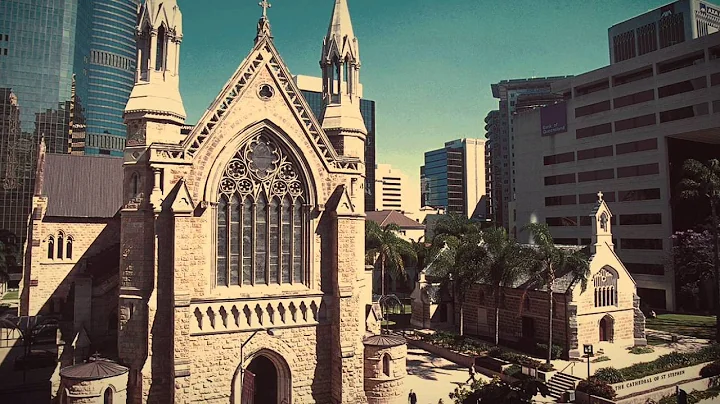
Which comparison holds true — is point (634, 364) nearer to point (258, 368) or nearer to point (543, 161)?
point (258, 368)

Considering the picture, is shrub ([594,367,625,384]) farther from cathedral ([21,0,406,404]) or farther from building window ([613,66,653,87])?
building window ([613,66,653,87])

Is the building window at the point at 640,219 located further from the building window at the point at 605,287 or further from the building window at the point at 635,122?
the building window at the point at 605,287

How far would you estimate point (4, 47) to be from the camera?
92125 mm

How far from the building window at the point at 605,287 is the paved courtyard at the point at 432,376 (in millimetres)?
11298

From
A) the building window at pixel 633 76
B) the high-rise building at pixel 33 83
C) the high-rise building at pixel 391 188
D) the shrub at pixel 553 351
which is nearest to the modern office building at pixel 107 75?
the high-rise building at pixel 33 83

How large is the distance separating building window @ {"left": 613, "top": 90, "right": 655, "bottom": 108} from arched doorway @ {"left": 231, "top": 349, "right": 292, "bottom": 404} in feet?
175

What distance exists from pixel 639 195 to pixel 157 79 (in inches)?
2156

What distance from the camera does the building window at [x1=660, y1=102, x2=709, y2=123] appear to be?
51875mm

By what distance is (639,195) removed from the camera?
5716 cm

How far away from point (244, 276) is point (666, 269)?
5055 centimetres

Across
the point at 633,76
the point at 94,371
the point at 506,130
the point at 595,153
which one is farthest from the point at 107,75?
the point at 94,371

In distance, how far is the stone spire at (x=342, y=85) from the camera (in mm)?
26266

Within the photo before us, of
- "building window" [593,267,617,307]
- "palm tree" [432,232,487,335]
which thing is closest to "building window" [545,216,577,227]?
"building window" [593,267,617,307]

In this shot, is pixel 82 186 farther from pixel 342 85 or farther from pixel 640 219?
pixel 640 219
